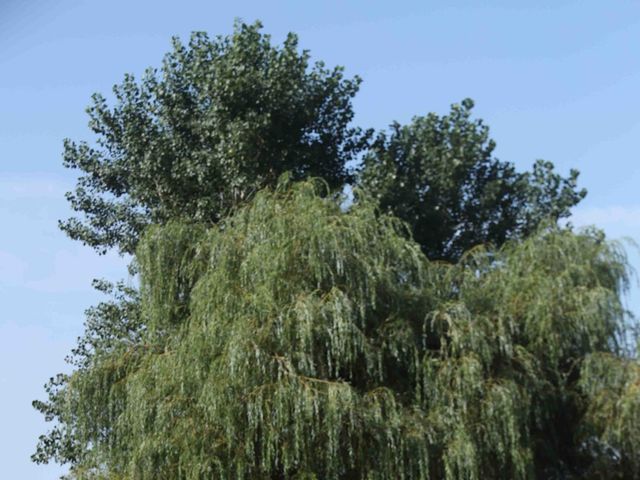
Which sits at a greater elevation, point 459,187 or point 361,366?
point 459,187

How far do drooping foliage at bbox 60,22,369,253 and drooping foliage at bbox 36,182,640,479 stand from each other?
8.17ft

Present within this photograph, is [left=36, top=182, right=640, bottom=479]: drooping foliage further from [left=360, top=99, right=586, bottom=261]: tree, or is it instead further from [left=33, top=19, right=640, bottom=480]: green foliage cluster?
[left=360, top=99, right=586, bottom=261]: tree

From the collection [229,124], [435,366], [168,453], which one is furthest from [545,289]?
[229,124]

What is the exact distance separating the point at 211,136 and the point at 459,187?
12.5ft

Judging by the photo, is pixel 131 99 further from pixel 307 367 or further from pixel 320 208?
pixel 307 367

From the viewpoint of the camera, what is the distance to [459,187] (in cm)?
1498

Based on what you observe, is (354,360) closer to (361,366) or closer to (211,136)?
(361,366)

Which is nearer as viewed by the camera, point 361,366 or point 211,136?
point 361,366

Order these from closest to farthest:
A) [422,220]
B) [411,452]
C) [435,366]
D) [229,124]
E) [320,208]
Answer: [411,452] → [435,366] → [320,208] → [229,124] → [422,220]

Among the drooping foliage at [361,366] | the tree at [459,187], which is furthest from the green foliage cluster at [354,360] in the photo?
the tree at [459,187]

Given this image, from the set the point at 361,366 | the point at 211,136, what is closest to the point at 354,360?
the point at 361,366

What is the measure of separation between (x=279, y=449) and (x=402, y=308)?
215 centimetres

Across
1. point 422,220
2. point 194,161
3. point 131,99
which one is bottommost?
point 422,220

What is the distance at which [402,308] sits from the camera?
10750 millimetres
